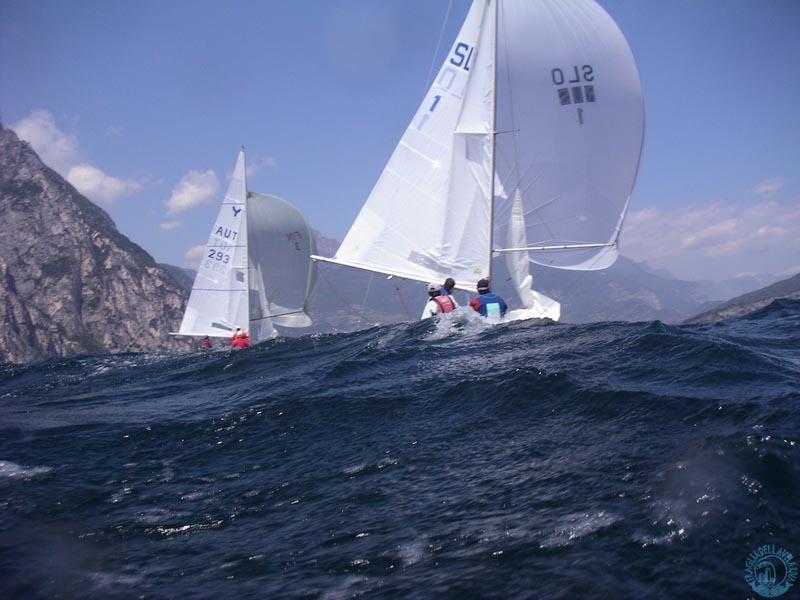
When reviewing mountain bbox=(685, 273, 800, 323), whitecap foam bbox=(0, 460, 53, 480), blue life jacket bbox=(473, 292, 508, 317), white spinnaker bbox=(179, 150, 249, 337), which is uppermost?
white spinnaker bbox=(179, 150, 249, 337)

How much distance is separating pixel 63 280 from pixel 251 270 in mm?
97360

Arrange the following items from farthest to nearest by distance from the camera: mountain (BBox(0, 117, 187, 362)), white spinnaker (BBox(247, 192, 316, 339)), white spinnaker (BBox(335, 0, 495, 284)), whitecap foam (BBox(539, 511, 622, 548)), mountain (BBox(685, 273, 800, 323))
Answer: mountain (BBox(0, 117, 187, 362)), mountain (BBox(685, 273, 800, 323)), white spinnaker (BBox(247, 192, 316, 339)), white spinnaker (BBox(335, 0, 495, 284)), whitecap foam (BBox(539, 511, 622, 548))

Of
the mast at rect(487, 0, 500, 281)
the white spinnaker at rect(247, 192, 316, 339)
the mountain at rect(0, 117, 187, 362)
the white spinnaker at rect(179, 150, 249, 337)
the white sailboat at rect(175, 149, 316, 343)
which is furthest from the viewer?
the mountain at rect(0, 117, 187, 362)

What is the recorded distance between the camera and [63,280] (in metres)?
→ 116

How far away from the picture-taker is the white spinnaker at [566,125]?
20016 mm

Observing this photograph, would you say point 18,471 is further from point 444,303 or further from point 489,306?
point 444,303

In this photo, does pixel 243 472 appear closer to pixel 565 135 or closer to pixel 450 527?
pixel 450 527

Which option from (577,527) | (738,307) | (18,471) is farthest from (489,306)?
(738,307)

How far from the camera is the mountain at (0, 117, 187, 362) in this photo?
362ft

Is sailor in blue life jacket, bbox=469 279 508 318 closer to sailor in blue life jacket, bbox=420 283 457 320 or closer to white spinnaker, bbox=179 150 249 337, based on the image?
sailor in blue life jacket, bbox=420 283 457 320

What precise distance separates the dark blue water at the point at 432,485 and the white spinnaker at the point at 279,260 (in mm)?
33569

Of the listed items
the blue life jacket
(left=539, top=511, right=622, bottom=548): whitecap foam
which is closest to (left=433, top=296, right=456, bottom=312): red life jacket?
the blue life jacket

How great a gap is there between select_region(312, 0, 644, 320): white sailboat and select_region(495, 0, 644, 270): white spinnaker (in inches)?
1.5

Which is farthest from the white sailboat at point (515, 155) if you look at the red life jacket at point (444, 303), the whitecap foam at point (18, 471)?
the whitecap foam at point (18, 471)
